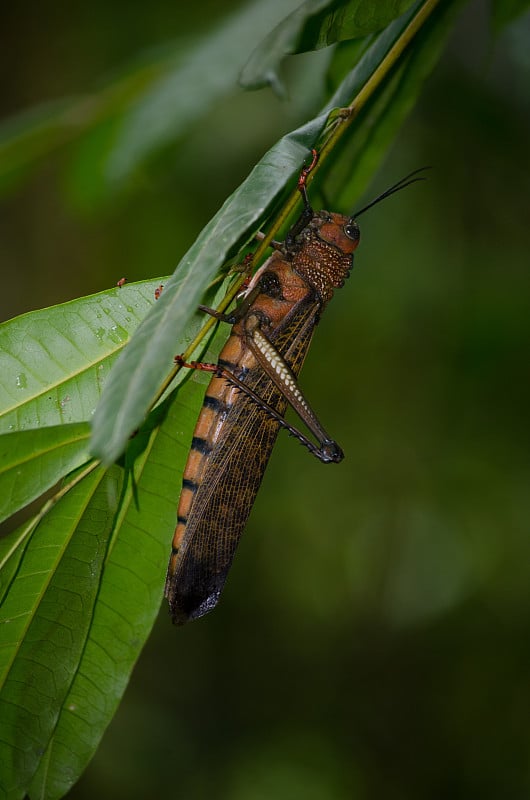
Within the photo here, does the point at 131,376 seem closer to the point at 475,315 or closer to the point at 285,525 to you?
the point at 475,315

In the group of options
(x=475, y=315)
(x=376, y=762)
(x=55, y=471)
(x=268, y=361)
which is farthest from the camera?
(x=376, y=762)

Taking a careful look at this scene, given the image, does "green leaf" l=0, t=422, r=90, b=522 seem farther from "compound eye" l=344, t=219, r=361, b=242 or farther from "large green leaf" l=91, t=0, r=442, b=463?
"compound eye" l=344, t=219, r=361, b=242

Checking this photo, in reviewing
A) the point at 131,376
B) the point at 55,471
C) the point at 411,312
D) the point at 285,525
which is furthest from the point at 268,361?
the point at 285,525

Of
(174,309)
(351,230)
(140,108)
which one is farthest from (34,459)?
(140,108)

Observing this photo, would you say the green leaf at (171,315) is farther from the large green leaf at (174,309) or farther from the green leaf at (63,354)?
the green leaf at (63,354)

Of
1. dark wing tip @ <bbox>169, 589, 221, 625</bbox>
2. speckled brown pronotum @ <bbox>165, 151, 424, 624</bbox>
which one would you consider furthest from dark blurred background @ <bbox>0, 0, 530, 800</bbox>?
dark wing tip @ <bbox>169, 589, 221, 625</bbox>

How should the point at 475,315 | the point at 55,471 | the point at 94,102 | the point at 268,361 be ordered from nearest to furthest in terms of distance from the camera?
the point at 55,471 < the point at 268,361 < the point at 94,102 < the point at 475,315

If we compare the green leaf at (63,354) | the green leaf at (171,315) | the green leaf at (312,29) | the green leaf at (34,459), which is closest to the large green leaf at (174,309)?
the green leaf at (171,315)
